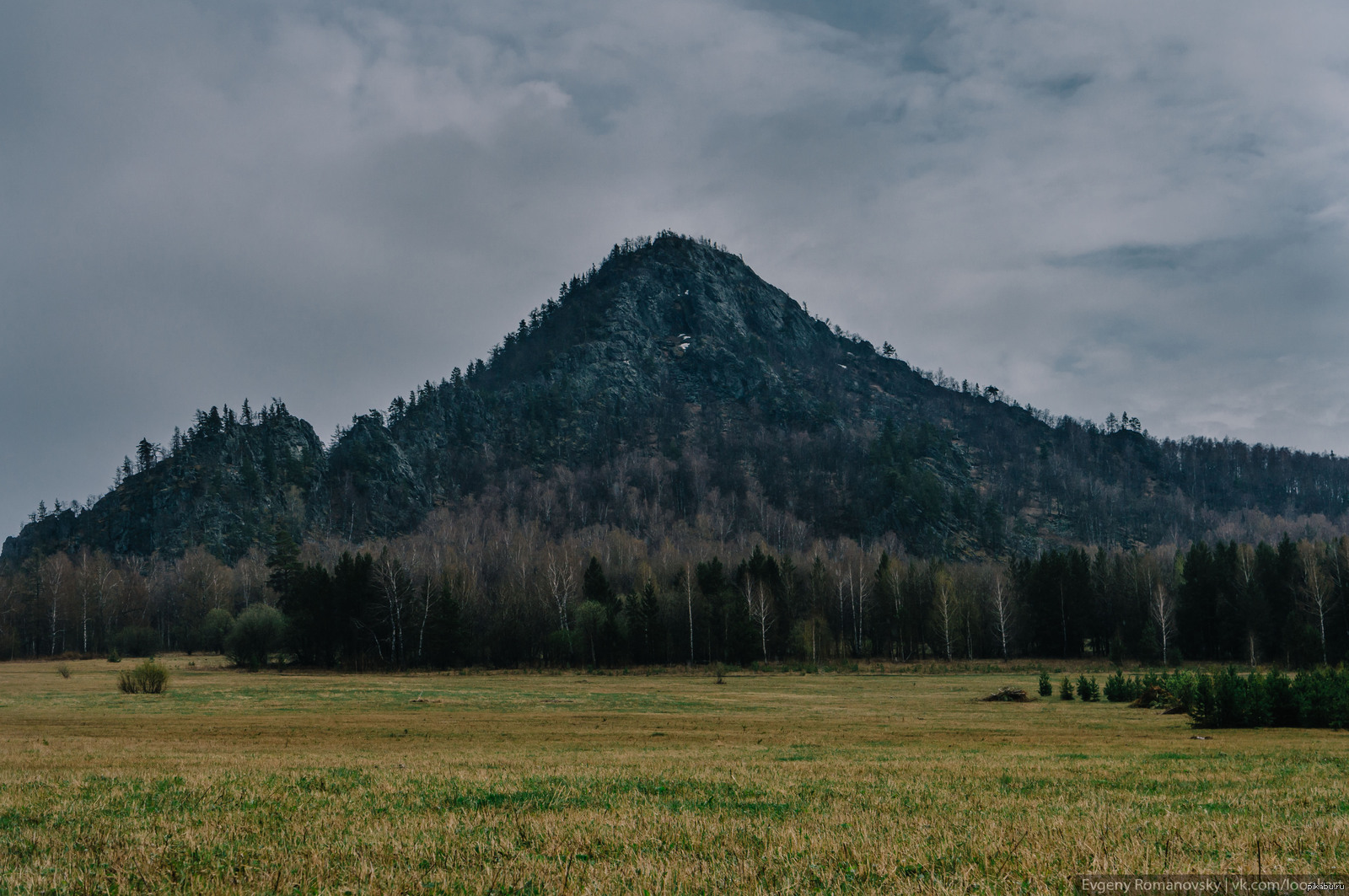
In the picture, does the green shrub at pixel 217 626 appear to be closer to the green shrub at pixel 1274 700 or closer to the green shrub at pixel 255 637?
the green shrub at pixel 255 637

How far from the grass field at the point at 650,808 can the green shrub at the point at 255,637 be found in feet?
216

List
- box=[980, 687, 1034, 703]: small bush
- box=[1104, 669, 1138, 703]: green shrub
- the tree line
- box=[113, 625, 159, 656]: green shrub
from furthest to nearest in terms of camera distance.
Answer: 1. box=[113, 625, 159, 656]: green shrub
2. the tree line
3. box=[980, 687, 1034, 703]: small bush
4. box=[1104, 669, 1138, 703]: green shrub

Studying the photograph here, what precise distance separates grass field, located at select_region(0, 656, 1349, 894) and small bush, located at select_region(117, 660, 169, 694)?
25.2 metres

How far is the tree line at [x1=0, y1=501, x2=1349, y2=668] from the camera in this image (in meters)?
93.6

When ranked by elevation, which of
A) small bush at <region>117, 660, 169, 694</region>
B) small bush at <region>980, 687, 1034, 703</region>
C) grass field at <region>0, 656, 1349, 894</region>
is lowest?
small bush at <region>980, 687, 1034, 703</region>

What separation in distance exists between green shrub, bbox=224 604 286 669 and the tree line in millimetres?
1544

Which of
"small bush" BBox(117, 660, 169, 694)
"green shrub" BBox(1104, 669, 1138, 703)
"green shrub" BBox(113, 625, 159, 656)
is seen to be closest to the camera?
"green shrub" BBox(1104, 669, 1138, 703)

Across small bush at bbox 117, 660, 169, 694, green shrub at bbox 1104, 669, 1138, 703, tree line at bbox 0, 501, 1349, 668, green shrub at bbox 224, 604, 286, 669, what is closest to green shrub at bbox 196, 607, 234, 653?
tree line at bbox 0, 501, 1349, 668

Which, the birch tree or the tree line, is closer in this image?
A: the tree line

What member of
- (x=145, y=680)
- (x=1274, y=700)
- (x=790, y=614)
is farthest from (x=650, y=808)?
(x=790, y=614)

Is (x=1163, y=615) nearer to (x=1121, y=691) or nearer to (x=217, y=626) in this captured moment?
(x=1121, y=691)

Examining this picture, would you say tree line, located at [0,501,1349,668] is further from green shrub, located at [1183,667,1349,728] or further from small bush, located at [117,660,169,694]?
green shrub, located at [1183,667,1349,728]

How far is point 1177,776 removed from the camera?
623 inches

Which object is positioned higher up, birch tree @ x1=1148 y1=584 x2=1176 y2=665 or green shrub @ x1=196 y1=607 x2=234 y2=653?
green shrub @ x1=196 y1=607 x2=234 y2=653
